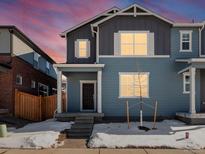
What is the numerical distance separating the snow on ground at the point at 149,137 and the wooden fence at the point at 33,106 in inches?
293

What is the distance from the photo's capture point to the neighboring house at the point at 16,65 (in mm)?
23188

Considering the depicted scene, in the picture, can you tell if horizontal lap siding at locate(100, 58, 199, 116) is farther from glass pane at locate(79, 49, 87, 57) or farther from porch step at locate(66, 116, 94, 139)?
glass pane at locate(79, 49, 87, 57)

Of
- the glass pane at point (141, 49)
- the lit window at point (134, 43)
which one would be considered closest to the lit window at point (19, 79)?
the lit window at point (134, 43)

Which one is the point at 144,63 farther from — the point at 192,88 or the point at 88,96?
the point at 88,96

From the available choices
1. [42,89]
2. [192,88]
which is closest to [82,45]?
[192,88]

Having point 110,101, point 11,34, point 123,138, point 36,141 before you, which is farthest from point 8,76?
point 123,138

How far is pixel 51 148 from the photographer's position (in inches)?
557

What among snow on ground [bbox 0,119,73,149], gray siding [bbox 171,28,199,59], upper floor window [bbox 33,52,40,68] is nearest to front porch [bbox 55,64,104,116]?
snow on ground [bbox 0,119,73,149]

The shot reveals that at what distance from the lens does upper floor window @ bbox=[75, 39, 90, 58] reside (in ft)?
81.5

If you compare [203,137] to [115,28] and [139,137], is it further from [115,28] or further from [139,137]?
[115,28]

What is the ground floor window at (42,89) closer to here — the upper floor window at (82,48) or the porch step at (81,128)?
the upper floor window at (82,48)

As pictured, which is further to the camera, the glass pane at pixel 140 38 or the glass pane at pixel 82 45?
the glass pane at pixel 82 45

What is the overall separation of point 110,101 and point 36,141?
8594mm

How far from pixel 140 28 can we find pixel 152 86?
4137 millimetres
